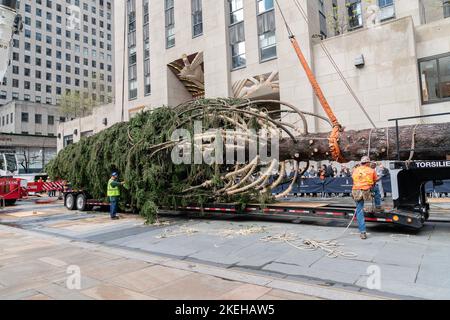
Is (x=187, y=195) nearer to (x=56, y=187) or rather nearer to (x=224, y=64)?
(x=56, y=187)

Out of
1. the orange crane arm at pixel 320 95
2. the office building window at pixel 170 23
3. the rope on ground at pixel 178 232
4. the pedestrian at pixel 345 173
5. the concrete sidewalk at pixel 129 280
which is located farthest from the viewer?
the office building window at pixel 170 23

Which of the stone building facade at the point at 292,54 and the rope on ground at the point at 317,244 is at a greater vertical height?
the stone building facade at the point at 292,54

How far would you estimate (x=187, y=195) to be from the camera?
1019 centimetres

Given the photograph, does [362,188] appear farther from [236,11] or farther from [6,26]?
[236,11]

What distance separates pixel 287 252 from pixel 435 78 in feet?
54.4

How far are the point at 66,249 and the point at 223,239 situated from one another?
3397 millimetres

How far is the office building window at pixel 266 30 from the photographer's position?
23.0 metres

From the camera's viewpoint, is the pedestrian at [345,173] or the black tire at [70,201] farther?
the pedestrian at [345,173]

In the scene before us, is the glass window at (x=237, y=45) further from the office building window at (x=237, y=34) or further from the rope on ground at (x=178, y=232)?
the rope on ground at (x=178, y=232)

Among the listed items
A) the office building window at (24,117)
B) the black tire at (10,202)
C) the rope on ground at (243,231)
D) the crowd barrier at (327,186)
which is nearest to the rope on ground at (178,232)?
the rope on ground at (243,231)

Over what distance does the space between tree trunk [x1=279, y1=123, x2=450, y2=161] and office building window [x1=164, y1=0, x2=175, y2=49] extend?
23.6 metres

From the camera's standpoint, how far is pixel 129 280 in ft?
15.8

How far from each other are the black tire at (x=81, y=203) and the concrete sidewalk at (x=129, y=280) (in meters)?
7.30
